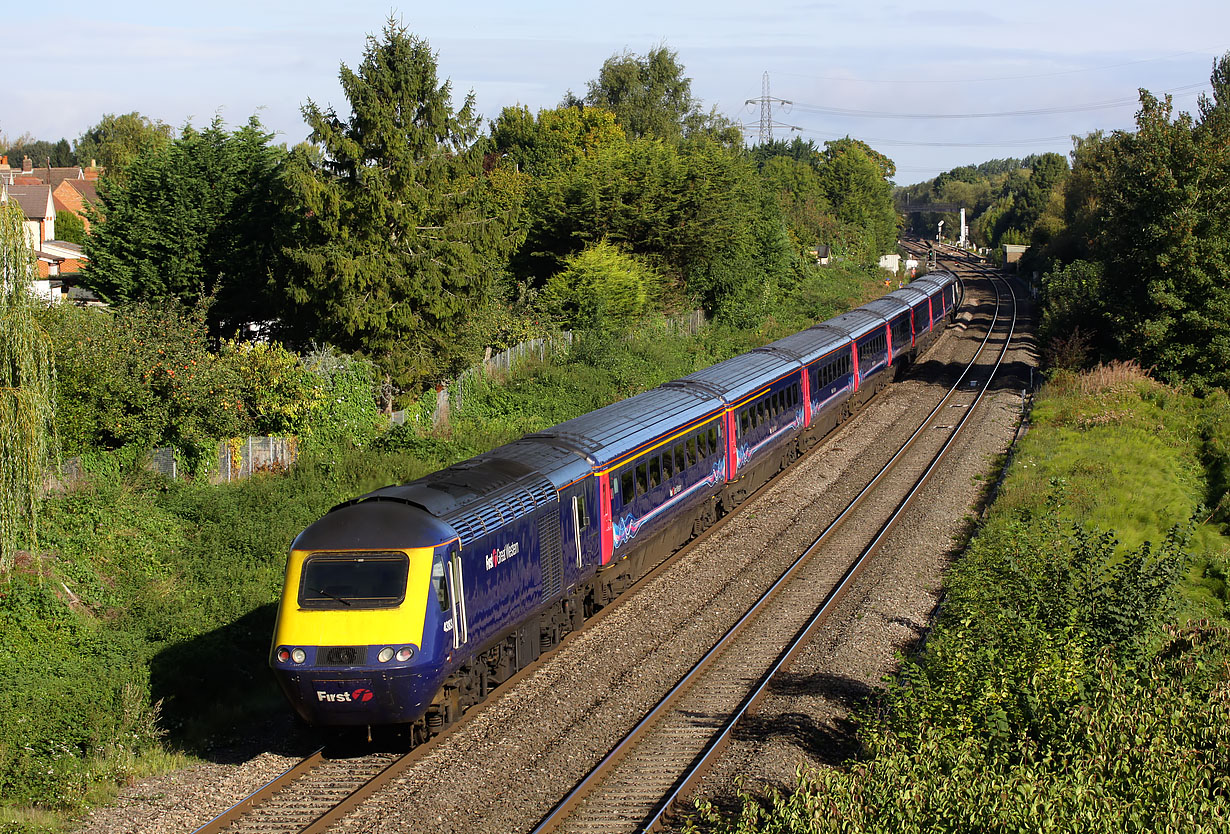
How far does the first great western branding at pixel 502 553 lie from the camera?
12383 mm

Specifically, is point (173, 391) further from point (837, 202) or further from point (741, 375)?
point (837, 202)

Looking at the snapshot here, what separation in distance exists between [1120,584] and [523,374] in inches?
764

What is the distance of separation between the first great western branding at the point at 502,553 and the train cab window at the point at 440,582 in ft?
3.23

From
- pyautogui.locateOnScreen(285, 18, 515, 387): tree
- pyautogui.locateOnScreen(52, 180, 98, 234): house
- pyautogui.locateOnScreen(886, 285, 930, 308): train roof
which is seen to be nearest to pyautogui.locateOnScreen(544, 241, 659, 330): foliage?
pyautogui.locateOnScreen(285, 18, 515, 387): tree

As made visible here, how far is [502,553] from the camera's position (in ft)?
41.5

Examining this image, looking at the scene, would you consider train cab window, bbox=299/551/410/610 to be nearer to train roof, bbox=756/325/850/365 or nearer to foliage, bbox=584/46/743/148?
train roof, bbox=756/325/850/365

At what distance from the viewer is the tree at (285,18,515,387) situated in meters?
23.9

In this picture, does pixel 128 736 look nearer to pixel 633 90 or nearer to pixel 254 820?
pixel 254 820

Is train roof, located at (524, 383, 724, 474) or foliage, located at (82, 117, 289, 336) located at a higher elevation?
foliage, located at (82, 117, 289, 336)

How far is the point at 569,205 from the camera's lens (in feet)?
126

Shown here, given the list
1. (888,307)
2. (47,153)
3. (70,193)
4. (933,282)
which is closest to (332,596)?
(888,307)

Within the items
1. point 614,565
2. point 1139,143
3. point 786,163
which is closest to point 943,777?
point 614,565

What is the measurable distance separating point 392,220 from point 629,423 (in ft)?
33.3

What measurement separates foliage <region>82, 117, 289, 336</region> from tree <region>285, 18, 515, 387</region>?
3671mm
